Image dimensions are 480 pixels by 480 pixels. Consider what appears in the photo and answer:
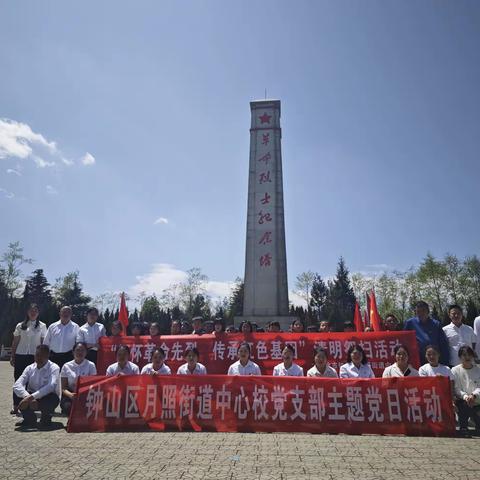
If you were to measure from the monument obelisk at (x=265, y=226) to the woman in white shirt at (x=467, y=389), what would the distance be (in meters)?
11.4

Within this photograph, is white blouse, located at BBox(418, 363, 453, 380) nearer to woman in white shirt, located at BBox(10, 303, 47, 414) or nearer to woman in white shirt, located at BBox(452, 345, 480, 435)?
woman in white shirt, located at BBox(452, 345, 480, 435)

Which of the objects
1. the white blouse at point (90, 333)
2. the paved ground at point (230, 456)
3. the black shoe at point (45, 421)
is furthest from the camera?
the white blouse at point (90, 333)

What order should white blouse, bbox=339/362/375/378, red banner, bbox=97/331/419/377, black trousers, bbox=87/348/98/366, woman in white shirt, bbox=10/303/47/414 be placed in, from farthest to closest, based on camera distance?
red banner, bbox=97/331/419/377
black trousers, bbox=87/348/98/366
woman in white shirt, bbox=10/303/47/414
white blouse, bbox=339/362/375/378

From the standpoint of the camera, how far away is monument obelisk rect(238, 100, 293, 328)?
16.9 m

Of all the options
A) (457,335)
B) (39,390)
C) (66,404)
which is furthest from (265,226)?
(39,390)

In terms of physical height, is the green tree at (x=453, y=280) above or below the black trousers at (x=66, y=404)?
above

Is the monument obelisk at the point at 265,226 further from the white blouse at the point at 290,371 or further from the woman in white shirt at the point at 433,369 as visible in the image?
the woman in white shirt at the point at 433,369

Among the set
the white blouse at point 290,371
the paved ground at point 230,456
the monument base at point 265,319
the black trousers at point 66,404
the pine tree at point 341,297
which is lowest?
the paved ground at point 230,456

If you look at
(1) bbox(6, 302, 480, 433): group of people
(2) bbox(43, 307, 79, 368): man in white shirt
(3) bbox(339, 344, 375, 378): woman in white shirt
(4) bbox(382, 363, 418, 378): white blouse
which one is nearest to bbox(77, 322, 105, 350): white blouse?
(1) bbox(6, 302, 480, 433): group of people

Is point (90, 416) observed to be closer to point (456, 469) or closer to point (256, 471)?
point (256, 471)

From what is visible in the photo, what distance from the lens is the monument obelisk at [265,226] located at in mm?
16922

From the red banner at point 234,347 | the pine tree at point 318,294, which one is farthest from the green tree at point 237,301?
the red banner at point 234,347

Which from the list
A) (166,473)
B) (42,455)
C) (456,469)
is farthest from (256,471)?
(42,455)

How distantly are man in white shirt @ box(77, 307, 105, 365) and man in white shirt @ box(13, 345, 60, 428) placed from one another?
1.35 metres
